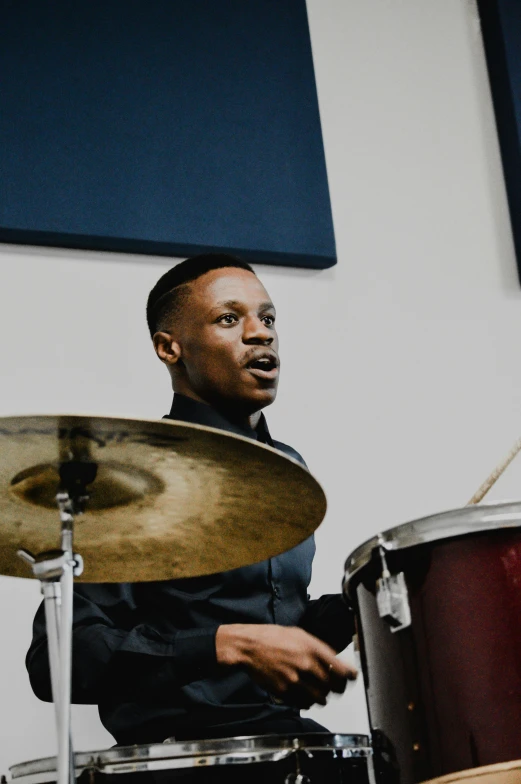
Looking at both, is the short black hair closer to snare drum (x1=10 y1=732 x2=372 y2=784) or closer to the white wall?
the white wall

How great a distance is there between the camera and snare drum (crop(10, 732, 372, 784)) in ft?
4.72

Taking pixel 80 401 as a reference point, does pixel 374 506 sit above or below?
below

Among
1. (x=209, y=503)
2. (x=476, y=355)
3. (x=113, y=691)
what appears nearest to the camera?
(x=209, y=503)

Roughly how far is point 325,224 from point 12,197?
798mm

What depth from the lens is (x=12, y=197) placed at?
2.59 m

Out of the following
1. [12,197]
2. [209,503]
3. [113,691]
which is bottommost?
[113,691]

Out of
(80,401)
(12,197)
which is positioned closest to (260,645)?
(80,401)

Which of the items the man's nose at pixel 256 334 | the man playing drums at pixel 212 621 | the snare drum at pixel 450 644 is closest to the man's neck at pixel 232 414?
the man playing drums at pixel 212 621

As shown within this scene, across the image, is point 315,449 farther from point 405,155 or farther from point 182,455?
point 182,455

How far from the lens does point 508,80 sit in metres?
3.16

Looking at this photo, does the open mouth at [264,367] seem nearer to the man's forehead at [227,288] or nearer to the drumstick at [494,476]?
the man's forehead at [227,288]

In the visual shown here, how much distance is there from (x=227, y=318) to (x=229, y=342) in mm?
54

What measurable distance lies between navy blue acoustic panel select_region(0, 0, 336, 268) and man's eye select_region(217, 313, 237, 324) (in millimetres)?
609

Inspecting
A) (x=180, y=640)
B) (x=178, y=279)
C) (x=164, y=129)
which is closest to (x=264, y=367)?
(x=178, y=279)
